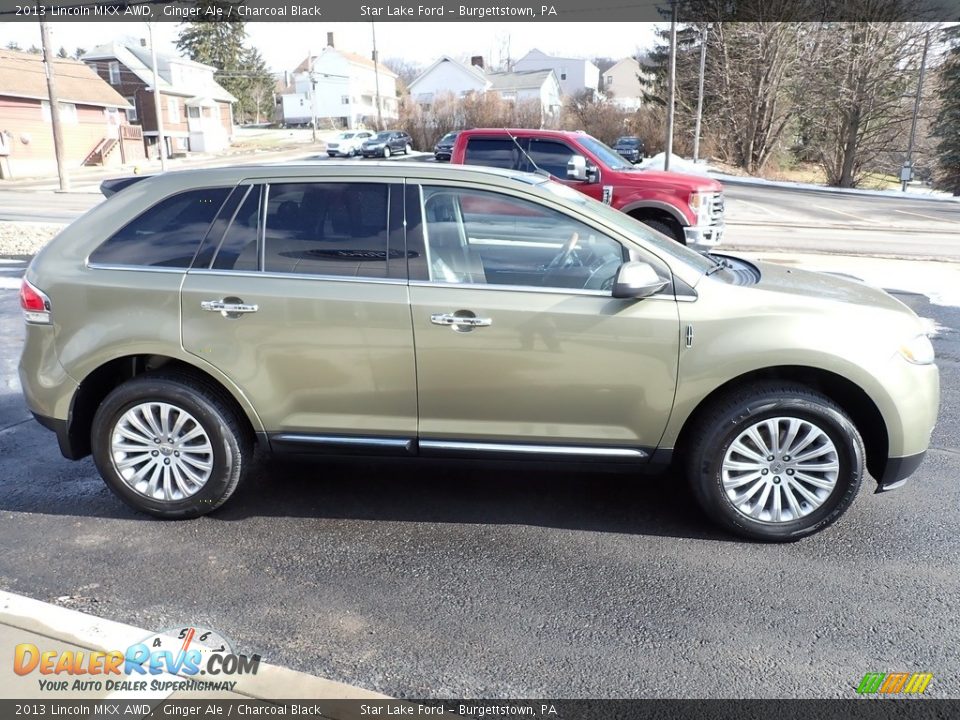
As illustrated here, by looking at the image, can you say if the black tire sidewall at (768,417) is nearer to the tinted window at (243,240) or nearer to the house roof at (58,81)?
the tinted window at (243,240)

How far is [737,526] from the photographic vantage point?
3846mm

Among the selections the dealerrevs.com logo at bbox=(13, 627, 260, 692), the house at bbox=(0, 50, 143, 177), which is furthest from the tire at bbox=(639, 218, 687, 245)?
the house at bbox=(0, 50, 143, 177)

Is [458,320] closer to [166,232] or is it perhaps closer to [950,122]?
[166,232]

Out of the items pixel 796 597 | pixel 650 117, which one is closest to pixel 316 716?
pixel 796 597

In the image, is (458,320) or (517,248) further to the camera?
(517,248)

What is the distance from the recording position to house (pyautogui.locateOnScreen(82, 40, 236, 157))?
58344 millimetres

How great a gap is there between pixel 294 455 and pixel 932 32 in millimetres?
44327

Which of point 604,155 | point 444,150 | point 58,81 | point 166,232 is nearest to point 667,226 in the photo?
point 604,155

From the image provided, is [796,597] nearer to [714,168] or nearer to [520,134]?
[520,134]

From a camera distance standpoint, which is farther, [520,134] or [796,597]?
[520,134]

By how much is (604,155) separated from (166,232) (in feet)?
27.8

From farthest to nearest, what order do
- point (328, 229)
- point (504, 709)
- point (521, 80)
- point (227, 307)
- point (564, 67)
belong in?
point (564, 67) < point (521, 80) < point (328, 229) < point (227, 307) < point (504, 709)

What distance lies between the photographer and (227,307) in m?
3.89

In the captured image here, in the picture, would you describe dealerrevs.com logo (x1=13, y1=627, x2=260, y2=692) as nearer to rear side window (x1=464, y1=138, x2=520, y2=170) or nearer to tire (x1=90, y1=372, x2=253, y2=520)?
tire (x1=90, y1=372, x2=253, y2=520)
